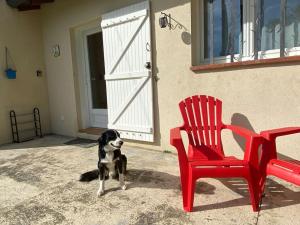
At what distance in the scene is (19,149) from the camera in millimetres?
4414

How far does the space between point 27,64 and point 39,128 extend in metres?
1.43

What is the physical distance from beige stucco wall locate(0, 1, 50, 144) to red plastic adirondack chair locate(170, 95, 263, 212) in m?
3.96

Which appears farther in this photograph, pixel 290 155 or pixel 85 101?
pixel 85 101

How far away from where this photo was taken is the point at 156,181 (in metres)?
2.65

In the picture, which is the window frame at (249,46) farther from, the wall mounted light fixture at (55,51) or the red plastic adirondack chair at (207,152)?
the wall mounted light fixture at (55,51)

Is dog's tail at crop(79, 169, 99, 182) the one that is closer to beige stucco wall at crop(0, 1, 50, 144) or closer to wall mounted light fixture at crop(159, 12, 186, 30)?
wall mounted light fixture at crop(159, 12, 186, 30)

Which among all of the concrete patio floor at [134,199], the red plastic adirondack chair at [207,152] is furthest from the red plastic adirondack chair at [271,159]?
the concrete patio floor at [134,199]

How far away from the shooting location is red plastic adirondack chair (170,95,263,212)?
1.93 meters

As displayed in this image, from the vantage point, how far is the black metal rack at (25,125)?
502 cm

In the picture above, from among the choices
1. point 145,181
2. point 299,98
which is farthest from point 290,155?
point 145,181

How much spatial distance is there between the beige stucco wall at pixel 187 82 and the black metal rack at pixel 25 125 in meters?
0.99

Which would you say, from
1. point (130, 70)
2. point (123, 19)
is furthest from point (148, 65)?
point (123, 19)

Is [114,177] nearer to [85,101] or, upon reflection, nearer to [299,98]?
[299,98]

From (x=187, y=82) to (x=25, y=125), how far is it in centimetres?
384
